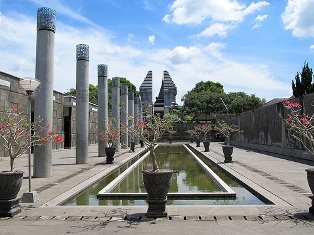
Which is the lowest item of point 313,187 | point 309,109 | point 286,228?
point 286,228

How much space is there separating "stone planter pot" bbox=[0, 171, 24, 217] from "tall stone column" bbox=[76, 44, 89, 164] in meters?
12.1

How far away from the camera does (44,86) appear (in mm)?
14633

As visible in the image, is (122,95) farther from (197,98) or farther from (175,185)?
(197,98)

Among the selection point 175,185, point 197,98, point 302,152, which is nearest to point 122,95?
point 302,152

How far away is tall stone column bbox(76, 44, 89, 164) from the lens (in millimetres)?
20484

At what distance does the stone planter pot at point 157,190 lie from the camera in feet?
26.8

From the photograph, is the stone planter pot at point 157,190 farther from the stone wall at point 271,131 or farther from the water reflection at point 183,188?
the stone wall at point 271,131

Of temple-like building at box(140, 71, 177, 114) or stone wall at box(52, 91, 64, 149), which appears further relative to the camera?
temple-like building at box(140, 71, 177, 114)

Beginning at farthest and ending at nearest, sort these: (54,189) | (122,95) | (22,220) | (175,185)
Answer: (122,95), (175,185), (54,189), (22,220)

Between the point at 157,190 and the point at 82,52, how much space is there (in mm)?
13937

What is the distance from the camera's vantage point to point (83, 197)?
1146 centimetres

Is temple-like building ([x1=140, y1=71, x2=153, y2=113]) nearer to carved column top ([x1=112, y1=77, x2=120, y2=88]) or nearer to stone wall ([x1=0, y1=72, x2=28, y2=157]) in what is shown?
carved column top ([x1=112, y1=77, x2=120, y2=88])

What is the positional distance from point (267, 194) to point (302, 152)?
14003 mm

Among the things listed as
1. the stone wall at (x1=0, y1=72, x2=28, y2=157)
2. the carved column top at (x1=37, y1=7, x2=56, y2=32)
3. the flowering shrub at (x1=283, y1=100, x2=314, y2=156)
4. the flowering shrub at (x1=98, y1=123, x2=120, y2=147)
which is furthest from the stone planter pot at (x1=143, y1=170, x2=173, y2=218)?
the stone wall at (x1=0, y1=72, x2=28, y2=157)
